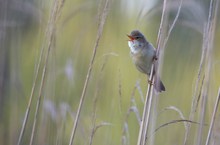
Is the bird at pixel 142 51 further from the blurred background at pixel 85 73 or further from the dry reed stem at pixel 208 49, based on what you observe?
the dry reed stem at pixel 208 49

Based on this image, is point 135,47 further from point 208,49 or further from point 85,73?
point 85,73

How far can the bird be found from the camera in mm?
2402

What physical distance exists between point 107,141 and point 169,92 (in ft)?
4.67

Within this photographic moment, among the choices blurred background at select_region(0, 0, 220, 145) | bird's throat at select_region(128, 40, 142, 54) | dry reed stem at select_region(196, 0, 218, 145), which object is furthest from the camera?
bird's throat at select_region(128, 40, 142, 54)

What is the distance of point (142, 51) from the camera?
8.14ft

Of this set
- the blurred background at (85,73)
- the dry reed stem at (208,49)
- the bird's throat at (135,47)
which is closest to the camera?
the dry reed stem at (208,49)

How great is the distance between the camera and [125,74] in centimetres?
527

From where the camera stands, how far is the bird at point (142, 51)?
240cm

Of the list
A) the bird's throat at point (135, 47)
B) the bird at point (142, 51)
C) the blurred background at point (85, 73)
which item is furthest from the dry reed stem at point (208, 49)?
the bird's throat at point (135, 47)

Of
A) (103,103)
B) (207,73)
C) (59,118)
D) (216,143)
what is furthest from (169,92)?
(207,73)

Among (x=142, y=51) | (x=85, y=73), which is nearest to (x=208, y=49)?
(x=142, y=51)

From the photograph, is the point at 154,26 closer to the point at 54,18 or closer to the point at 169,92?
the point at 169,92

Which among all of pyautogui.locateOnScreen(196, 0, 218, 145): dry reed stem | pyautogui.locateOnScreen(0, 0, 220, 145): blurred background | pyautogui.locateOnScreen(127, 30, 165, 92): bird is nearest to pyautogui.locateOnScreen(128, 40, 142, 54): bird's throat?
pyautogui.locateOnScreen(127, 30, 165, 92): bird

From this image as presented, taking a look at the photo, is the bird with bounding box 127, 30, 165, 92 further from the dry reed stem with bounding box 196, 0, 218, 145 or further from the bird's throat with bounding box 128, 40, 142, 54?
the dry reed stem with bounding box 196, 0, 218, 145
